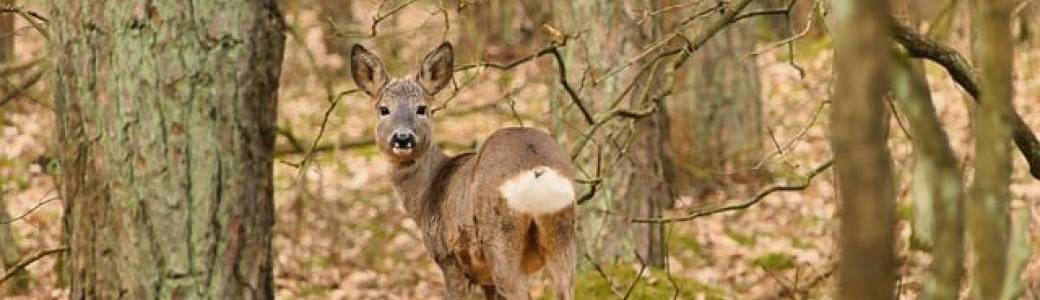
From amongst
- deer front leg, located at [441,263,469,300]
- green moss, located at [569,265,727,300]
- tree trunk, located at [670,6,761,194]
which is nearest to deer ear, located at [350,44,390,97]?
deer front leg, located at [441,263,469,300]

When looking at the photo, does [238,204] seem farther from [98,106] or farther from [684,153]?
[684,153]

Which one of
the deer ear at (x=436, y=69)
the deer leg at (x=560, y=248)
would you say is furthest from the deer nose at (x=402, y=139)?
the deer leg at (x=560, y=248)

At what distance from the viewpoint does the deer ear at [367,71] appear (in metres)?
8.34

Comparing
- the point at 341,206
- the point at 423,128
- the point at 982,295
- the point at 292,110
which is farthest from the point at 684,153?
the point at 982,295

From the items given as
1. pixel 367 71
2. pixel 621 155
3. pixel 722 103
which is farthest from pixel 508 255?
pixel 722 103

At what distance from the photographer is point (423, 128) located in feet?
27.0

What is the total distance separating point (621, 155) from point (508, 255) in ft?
2.72

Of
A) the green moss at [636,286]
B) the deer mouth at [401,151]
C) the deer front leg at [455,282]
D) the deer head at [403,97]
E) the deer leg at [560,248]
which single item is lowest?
the green moss at [636,286]

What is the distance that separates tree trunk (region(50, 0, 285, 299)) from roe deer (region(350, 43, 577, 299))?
2077mm

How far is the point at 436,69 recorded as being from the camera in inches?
331

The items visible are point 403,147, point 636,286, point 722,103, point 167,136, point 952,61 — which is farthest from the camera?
point 722,103

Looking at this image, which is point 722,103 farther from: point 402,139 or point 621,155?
point 402,139

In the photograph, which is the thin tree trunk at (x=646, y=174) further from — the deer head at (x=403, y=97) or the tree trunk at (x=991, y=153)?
the tree trunk at (x=991, y=153)

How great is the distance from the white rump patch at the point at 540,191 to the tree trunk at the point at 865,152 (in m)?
4.22
